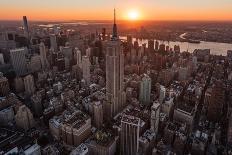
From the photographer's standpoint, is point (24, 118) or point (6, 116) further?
point (6, 116)

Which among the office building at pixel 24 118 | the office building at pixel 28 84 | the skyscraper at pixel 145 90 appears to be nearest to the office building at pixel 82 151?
the office building at pixel 24 118

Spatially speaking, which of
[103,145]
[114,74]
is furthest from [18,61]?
[103,145]

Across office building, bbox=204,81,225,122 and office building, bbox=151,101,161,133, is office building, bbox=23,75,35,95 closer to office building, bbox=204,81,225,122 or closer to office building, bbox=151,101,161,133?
office building, bbox=151,101,161,133

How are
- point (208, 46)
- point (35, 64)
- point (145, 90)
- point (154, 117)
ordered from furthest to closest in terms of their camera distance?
point (208, 46)
point (35, 64)
point (145, 90)
point (154, 117)

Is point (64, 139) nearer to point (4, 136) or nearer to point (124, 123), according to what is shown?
point (4, 136)

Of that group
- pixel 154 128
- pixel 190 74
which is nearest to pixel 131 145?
pixel 154 128

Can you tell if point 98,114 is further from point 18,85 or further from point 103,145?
point 18,85

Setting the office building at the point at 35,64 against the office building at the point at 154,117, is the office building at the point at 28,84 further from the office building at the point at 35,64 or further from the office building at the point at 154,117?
the office building at the point at 154,117
